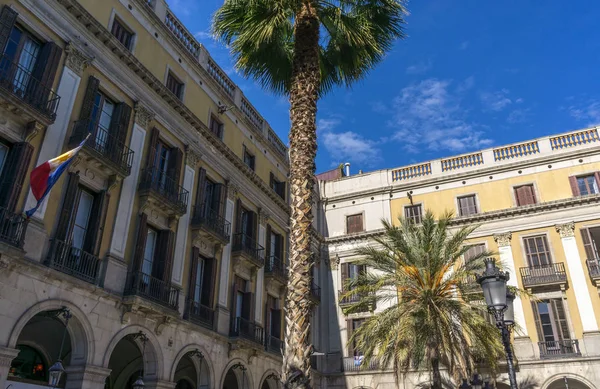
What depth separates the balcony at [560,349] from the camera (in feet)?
82.4

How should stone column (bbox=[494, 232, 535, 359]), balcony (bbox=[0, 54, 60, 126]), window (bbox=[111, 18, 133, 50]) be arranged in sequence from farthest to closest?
stone column (bbox=[494, 232, 535, 359]) → window (bbox=[111, 18, 133, 50]) → balcony (bbox=[0, 54, 60, 126])

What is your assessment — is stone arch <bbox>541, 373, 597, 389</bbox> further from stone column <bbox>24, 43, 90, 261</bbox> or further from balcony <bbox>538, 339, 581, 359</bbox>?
stone column <bbox>24, 43, 90, 261</bbox>

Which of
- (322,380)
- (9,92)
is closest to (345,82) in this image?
(9,92)

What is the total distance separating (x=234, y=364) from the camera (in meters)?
21.2

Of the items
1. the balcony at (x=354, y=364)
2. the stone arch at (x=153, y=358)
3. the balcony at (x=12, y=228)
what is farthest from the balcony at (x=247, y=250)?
the balcony at (x=12, y=228)

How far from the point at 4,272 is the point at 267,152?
682 inches

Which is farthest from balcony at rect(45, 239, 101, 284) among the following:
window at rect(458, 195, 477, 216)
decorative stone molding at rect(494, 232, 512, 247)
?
window at rect(458, 195, 477, 216)

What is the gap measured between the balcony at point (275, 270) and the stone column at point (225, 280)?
336cm

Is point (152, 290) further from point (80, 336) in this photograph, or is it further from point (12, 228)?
point (12, 228)

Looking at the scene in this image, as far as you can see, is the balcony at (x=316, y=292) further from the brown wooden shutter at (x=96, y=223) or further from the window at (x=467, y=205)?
the brown wooden shutter at (x=96, y=223)

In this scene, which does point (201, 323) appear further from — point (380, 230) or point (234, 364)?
point (380, 230)

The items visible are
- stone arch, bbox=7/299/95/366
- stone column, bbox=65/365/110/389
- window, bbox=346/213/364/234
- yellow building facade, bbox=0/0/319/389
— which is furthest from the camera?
window, bbox=346/213/364/234

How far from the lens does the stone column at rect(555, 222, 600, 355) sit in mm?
25062

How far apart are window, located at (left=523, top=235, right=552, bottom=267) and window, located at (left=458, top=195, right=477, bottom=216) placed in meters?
3.54
